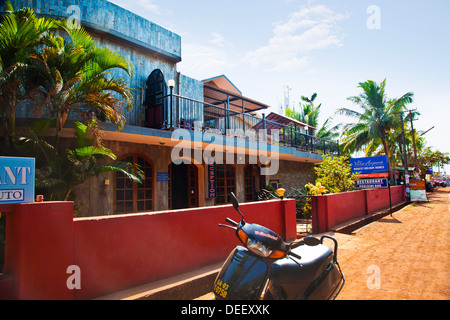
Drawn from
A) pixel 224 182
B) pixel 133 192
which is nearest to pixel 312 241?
pixel 133 192

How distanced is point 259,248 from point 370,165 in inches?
473

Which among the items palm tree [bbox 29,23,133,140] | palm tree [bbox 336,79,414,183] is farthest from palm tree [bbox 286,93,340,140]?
palm tree [bbox 29,23,133,140]

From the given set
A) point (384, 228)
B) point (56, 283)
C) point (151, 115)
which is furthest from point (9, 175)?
point (384, 228)

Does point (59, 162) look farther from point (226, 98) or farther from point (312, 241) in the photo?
point (226, 98)

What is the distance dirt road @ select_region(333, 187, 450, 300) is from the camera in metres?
3.87

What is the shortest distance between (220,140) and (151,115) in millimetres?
2291

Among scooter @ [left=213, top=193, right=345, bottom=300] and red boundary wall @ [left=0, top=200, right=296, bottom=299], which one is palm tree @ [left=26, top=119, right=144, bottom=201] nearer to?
red boundary wall @ [left=0, top=200, right=296, bottom=299]

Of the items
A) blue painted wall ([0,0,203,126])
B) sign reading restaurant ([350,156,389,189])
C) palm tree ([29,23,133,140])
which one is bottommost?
sign reading restaurant ([350,156,389,189])

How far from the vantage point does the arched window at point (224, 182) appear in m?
11.8

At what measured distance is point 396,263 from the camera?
5223 mm

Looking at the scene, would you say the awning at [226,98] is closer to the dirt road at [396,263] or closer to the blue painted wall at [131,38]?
the blue painted wall at [131,38]

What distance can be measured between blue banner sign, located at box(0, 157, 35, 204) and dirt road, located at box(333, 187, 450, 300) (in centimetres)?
391

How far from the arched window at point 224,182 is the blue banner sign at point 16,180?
8.93 m
